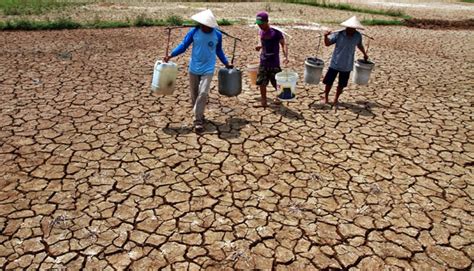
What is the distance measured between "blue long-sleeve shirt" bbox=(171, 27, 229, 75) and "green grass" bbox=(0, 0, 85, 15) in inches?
496

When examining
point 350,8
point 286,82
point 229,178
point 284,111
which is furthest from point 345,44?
point 350,8

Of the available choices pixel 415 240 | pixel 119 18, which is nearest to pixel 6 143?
pixel 415 240

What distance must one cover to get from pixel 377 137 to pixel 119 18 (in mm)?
12951

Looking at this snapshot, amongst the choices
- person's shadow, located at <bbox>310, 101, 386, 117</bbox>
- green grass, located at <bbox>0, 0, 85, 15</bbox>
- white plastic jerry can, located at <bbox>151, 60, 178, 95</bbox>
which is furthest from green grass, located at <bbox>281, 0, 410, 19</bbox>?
white plastic jerry can, located at <bbox>151, 60, 178, 95</bbox>

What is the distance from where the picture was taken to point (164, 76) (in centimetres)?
541

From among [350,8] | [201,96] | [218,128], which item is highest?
[350,8]

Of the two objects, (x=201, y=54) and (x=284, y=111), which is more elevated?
(x=201, y=54)

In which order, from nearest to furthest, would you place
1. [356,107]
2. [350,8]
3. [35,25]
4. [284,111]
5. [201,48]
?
[201,48] < [284,111] < [356,107] < [35,25] < [350,8]

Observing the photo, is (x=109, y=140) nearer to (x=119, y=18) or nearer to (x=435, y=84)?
(x=435, y=84)

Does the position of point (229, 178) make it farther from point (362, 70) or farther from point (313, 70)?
point (362, 70)

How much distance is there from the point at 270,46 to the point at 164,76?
5.79 ft

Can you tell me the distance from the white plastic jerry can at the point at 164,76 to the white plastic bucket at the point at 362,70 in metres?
3.43

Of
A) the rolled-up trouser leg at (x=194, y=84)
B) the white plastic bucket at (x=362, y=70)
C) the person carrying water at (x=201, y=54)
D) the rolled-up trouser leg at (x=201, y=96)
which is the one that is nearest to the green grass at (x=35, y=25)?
the person carrying water at (x=201, y=54)

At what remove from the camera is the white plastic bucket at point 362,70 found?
6.64 metres
